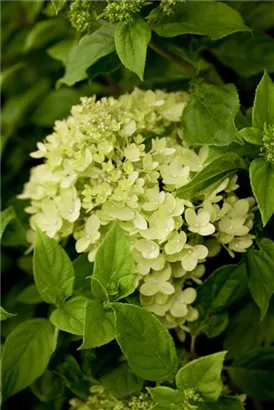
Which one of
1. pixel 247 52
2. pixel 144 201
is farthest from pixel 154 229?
pixel 247 52

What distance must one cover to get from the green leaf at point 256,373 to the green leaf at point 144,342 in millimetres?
184

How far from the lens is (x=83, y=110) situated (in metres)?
1.03

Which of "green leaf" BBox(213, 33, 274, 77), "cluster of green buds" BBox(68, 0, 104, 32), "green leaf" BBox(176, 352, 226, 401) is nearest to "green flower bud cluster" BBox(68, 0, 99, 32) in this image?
"cluster of green buds" BBox(68, 0, 104, 32)

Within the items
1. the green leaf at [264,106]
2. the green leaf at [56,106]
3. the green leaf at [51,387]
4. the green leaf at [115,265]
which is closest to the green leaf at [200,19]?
the green leaf at [264,106]

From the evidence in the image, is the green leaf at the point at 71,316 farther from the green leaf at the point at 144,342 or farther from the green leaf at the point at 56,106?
the green leaf at the point at 56,106

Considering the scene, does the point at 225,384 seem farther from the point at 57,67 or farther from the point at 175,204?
the point at 57,67

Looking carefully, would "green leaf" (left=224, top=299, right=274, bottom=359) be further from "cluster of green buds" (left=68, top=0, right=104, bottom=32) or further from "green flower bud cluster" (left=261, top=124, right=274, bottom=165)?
"cluster of green buds" (left=68, top=0, right=104, bottom=32)

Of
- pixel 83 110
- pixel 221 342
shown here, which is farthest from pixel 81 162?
pixel 221 342

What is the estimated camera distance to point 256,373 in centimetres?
104

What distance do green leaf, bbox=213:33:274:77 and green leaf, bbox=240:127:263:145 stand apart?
0.80ft

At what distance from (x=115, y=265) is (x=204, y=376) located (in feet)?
0.59

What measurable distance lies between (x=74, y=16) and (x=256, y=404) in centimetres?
66

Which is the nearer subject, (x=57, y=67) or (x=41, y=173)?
(x=41, y=173)

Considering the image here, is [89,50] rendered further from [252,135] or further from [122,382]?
[122,382]
